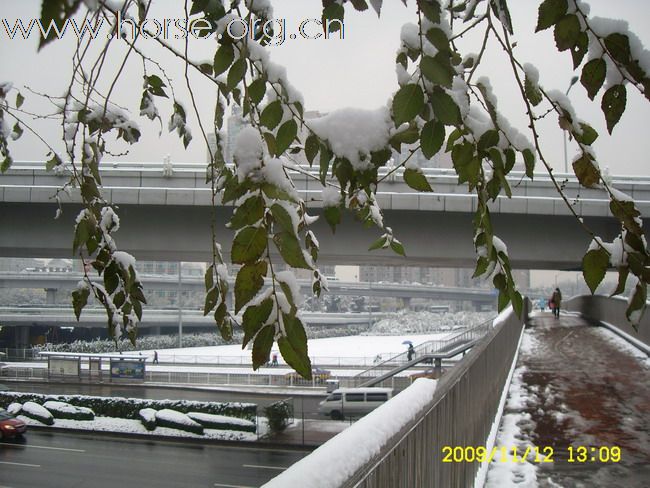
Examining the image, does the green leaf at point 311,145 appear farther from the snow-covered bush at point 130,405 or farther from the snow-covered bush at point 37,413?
the snow-covered bush at point 37,413

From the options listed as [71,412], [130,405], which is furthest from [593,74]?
[71,412]

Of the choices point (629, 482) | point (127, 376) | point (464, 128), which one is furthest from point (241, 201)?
point (127, 376)

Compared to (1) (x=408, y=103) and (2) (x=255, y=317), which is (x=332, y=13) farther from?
(2) (x=255, y=317)

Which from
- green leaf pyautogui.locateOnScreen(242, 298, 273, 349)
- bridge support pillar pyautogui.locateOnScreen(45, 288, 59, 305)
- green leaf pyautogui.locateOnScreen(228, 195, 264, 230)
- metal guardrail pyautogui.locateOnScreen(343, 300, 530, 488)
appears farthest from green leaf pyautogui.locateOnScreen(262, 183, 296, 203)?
bridge support pillar pyautogui.locateOnScreen(45, 288, 59, 305)

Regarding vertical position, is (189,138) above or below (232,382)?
above

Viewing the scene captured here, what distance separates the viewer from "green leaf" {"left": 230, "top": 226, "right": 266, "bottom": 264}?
32.1 inches

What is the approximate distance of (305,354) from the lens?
30.6 inches

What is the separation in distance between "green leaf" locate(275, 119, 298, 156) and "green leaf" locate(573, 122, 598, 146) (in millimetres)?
563

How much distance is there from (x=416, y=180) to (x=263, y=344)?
2.23ft

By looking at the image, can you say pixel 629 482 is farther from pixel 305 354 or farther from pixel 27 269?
pixel 27 269

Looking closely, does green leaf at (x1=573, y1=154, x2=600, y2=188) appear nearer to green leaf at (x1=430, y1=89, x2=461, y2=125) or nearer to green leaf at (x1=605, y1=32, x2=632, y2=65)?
green leaf at (x1=605, y1=32, x2=632, y2=65)

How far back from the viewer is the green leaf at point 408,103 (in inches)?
33.9

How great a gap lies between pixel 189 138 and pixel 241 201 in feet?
5.81

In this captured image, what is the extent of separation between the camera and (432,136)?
37.8 inches
